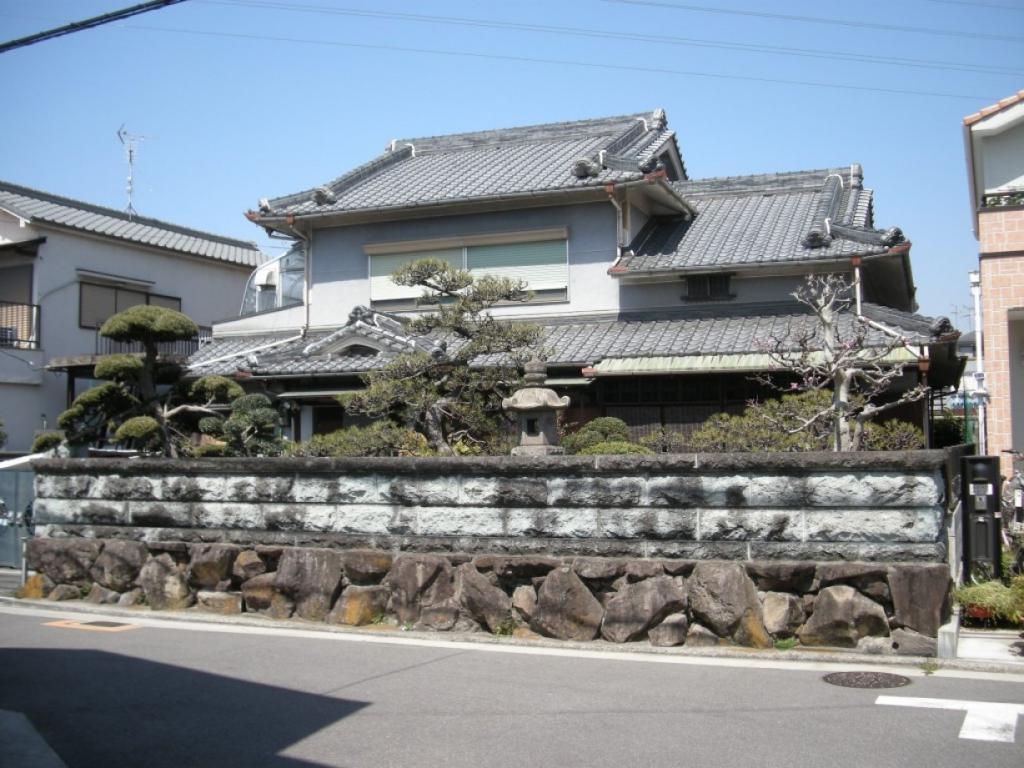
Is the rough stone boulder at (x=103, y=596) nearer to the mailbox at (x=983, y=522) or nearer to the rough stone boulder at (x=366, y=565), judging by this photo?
the rough stone boulder at (x=366, y=565)

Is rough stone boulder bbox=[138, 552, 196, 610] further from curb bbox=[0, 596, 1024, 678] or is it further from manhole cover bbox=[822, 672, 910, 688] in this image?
manhole cover bbox=[822, 672, 910, 688]

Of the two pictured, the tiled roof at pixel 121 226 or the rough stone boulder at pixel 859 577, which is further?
the tiled roof at pixel 121 226

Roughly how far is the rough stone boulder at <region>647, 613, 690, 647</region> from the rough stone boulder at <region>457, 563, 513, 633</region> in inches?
66.6

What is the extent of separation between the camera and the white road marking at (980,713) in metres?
6.89

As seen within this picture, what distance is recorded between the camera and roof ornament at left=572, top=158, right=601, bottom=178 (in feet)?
66.2

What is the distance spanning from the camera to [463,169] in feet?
78.1

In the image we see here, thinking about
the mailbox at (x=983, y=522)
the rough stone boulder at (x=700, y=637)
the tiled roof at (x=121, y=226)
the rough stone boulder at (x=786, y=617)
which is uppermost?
the tiled roof at (x=121, y=226)

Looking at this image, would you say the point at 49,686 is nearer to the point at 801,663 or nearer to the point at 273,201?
the point at 801,663

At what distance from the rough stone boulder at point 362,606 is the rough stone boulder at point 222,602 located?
155cm

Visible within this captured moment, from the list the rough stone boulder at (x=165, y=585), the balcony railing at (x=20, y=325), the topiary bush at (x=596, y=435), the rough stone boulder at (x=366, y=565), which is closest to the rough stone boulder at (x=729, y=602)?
the rough stone boulder at (x=366, y=565)

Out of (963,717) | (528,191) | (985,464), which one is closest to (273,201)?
(528,191)

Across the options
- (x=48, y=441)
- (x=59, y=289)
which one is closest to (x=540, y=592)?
(x=48, y=441)

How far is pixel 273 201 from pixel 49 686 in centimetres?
1562

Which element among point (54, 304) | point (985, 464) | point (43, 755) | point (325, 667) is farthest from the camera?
point (54, 304)
